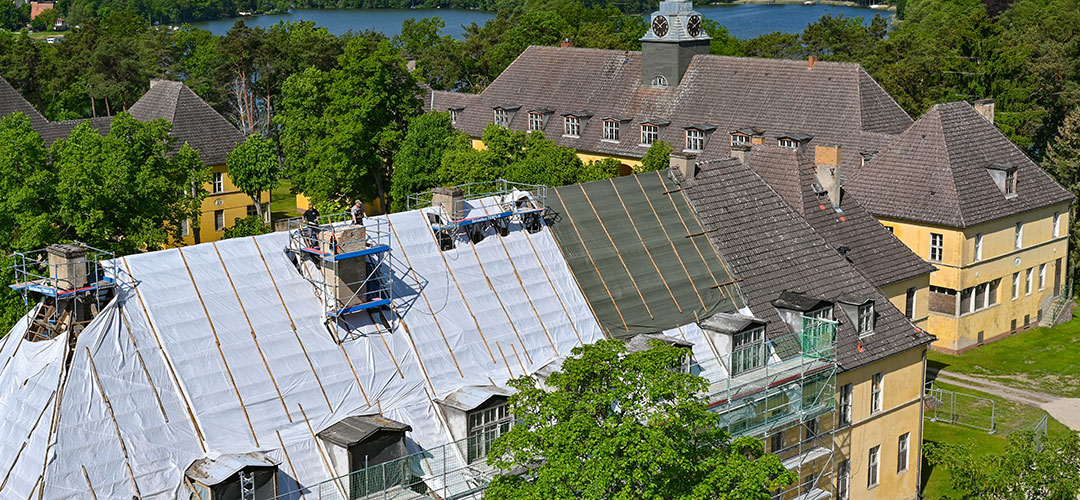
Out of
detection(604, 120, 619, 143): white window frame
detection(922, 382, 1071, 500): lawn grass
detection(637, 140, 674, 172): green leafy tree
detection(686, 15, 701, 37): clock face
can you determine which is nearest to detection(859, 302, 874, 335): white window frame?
detection(922, 382, 1071, 500): lawn grass

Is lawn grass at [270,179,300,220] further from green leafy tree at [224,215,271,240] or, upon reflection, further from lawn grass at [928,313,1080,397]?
lawn grass at [928,313,1080,397]

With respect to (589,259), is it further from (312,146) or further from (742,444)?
(312,146)

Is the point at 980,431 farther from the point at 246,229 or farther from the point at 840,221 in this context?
the point at 246,229

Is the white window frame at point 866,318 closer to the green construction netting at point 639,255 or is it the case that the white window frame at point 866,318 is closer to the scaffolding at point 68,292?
the green construction netting at point 639,255

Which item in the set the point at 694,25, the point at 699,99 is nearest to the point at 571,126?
the point at 699,99

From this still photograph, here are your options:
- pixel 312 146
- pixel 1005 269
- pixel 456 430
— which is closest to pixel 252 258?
pixel 456 430

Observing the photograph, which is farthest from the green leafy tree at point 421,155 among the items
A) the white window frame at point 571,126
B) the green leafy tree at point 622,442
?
the green leafy tree at point 622,442
